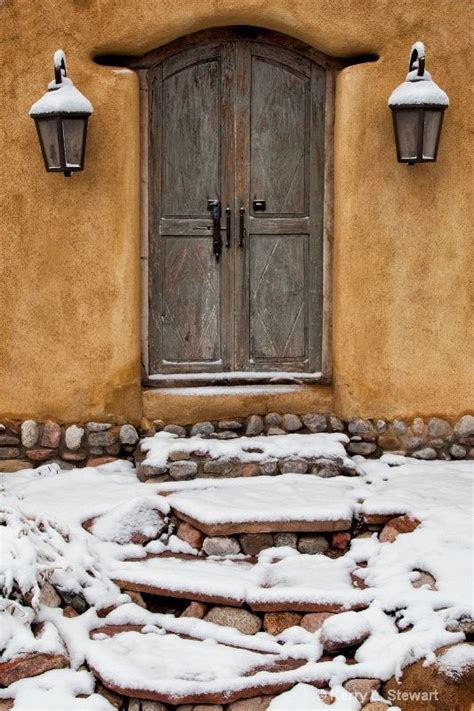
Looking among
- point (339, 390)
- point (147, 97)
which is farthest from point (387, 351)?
point (147, 97)

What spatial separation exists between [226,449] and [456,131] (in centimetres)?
213

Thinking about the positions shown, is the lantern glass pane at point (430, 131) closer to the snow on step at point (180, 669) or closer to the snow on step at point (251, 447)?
the snow on step at point (251, 447)

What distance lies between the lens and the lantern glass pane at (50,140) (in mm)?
5473

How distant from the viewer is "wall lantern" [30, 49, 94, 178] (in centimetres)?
542

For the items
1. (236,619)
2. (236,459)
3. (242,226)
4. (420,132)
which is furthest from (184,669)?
(420,132)

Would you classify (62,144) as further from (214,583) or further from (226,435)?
(214,583)

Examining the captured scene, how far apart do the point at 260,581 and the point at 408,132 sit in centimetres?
246

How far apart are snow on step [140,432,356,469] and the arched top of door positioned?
6.72ft

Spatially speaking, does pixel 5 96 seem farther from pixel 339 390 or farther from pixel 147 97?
pixel 339 390

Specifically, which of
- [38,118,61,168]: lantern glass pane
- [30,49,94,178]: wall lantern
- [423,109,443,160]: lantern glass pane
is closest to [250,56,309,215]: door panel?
[423,109,443,160]: lantern glass pane

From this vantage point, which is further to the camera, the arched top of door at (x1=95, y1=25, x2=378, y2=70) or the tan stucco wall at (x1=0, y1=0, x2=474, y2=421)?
the arched top of door at (x1=95, y1=25, x2=378, y2=70)

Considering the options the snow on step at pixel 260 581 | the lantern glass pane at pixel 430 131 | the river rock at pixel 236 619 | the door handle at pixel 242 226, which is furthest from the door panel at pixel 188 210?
the river rock at pixel 236 619

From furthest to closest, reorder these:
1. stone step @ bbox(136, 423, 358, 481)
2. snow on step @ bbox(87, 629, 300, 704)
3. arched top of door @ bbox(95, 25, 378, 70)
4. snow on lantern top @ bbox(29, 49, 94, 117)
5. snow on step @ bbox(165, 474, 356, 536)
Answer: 1. arched top of door @ bbox(95, 25, 378, 70)
2. stone step @ bbox(136, 423, 358, 481)
3. snow on lantern top @ bbox(29, 49, 94, 117)
4. snow on step @ bbox(165, 474, 356, 536)
5. snow on step @ bbox(87, 629, 300, 704)

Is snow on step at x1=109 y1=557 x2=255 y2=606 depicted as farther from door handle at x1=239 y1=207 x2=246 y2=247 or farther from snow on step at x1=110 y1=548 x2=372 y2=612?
door handle at x1=239 y1=207 x2=246 y2=247
